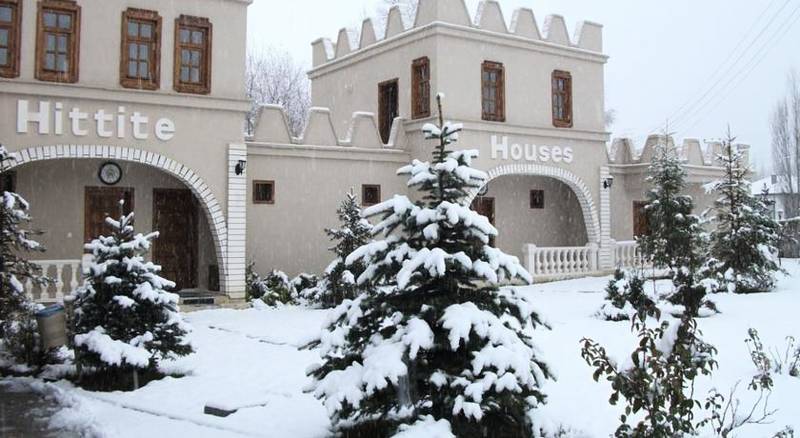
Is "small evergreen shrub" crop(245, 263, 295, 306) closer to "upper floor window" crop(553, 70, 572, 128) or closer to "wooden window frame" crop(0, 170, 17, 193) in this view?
"wooden window frame" crop(0, 170, 17, 193)

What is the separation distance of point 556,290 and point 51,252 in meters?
10.1

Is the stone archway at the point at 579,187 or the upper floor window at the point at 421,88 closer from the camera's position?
the upper floor window at the point at 421,88

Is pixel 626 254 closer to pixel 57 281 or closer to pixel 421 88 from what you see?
pixel 421 88

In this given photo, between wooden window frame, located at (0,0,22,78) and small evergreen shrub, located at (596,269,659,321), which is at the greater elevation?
wooden window frame, located at (0,0,22,78)

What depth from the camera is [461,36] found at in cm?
1689

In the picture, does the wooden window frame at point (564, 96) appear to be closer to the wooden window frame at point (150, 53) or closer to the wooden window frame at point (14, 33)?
the wooden window frame at point (150, 53)

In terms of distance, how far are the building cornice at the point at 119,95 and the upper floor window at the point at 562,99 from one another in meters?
8.26

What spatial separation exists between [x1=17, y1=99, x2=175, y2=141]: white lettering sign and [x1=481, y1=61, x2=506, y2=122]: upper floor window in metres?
7.34

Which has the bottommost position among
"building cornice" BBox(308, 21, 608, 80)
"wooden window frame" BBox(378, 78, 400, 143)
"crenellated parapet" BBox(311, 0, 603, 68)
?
"wooden window frame" BBox(378, 78, 400, 143)

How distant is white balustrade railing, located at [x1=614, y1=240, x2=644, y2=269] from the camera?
1969cm

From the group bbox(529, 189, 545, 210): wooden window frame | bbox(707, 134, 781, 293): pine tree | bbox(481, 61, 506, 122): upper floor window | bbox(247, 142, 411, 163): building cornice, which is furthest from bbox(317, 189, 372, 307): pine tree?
bbox(529, 189, 545, 210): wooden window frame

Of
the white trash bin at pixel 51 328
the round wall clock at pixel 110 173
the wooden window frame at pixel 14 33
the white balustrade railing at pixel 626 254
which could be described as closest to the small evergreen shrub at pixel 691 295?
the white balustrade railing at pixel 626 254

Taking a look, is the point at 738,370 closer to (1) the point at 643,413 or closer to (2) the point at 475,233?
(1) the point at 643,413

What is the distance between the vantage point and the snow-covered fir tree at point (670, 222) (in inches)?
466
